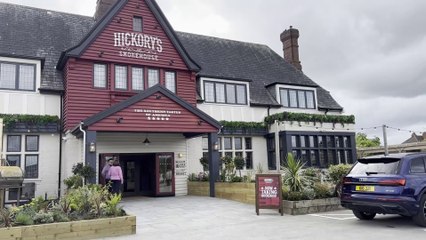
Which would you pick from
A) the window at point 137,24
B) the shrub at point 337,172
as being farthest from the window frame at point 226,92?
the shrub at point 337,172

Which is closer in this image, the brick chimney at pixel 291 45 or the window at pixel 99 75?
the window at pixel 99 75

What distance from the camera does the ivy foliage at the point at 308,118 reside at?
19.5 m

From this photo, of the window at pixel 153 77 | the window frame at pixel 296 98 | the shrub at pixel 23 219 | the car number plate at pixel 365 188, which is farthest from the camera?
the window frame at pixel 296 98

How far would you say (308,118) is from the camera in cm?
2000

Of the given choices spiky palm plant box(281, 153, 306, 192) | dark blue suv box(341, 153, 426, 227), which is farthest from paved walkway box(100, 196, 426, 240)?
spiky palm plant box(281, 153, 306, 192)

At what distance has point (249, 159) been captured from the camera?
20.1 m

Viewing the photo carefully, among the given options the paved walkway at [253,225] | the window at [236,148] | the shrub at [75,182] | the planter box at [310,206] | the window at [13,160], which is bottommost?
the paved walkway at [253,225]

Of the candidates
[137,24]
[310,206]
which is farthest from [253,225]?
[137,24]

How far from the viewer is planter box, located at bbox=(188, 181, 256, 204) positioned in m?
13.3

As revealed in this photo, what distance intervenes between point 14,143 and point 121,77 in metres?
5.22

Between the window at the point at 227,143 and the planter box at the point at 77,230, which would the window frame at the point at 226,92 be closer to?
the window at the point at 227,143

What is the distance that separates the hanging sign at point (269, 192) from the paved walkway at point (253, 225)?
0.31 metres

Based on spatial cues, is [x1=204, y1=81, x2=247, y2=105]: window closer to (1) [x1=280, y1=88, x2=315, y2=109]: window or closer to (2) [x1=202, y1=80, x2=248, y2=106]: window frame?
(2) [x1=202, y1=80, x2=248, y2=106]: window frame

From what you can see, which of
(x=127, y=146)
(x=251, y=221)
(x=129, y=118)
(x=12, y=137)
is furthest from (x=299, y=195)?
(x=12, y=137)
